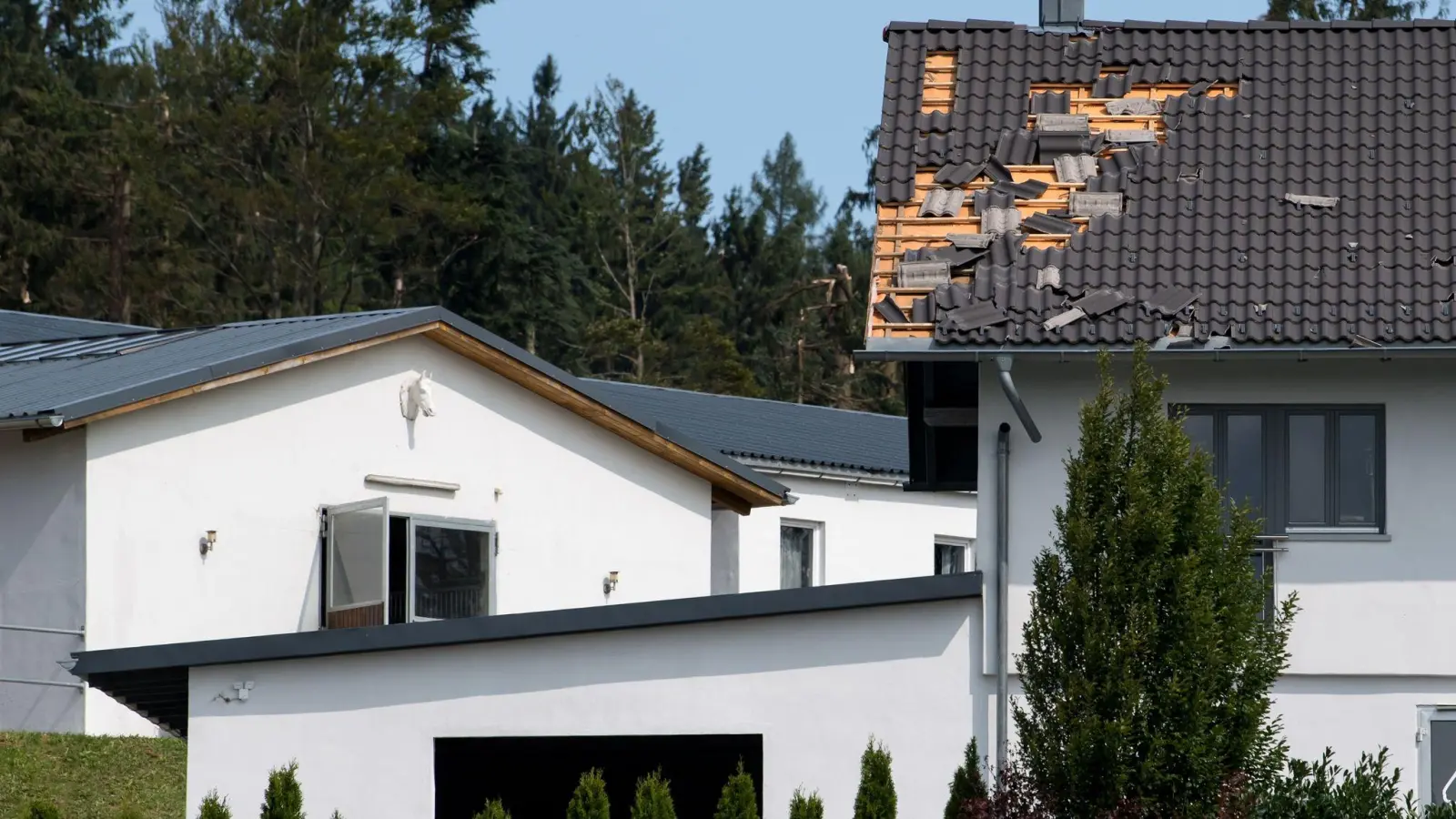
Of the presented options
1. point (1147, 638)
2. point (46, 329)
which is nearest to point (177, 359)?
point (46, 329)

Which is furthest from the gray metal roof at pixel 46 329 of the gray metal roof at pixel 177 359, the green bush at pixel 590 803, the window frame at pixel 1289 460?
the window frame at pixel 1289 460

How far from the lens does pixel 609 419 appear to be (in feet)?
85.9

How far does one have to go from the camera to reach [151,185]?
5144cm

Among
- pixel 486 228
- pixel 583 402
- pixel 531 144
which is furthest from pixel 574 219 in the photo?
pixel 583 402

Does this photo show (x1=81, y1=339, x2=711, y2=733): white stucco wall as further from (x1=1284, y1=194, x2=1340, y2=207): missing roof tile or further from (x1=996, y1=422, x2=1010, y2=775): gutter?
(x1=1284, y1=194, x2=1340, y2=207): missing roof tile

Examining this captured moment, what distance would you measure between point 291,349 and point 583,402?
412 cm

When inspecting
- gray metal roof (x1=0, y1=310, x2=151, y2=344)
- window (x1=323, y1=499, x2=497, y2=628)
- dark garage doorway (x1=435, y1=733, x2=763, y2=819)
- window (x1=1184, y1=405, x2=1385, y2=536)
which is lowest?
dark garage doorway (x1=435, y1=733, x2=763, y2=819)

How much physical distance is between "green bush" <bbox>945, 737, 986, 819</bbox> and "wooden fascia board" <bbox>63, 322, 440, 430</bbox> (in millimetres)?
9611

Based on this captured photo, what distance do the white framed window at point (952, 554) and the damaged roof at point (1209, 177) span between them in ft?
50.4

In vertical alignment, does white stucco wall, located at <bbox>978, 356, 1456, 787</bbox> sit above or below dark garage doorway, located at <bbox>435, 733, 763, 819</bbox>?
above

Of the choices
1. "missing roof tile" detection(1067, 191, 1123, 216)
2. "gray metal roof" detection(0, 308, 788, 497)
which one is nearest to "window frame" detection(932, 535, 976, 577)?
"gray metal roof" detection(0, 308, 788, 497)

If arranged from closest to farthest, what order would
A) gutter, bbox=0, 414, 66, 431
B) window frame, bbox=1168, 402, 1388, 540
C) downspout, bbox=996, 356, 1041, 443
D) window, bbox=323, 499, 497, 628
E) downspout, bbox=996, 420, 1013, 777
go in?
downspout, bbox=996, 356, 1041, 443 → downspout, bbox=996, 420, 1013, 777 → window frame, bbox=1168, 402, 1388, 540 → gutter, bbox=0, 414, 66, 431 → window, bbox=323, 499, 497, 628

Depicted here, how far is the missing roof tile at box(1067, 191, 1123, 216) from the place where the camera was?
1747 cm

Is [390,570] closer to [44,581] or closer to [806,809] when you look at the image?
[44,581]
